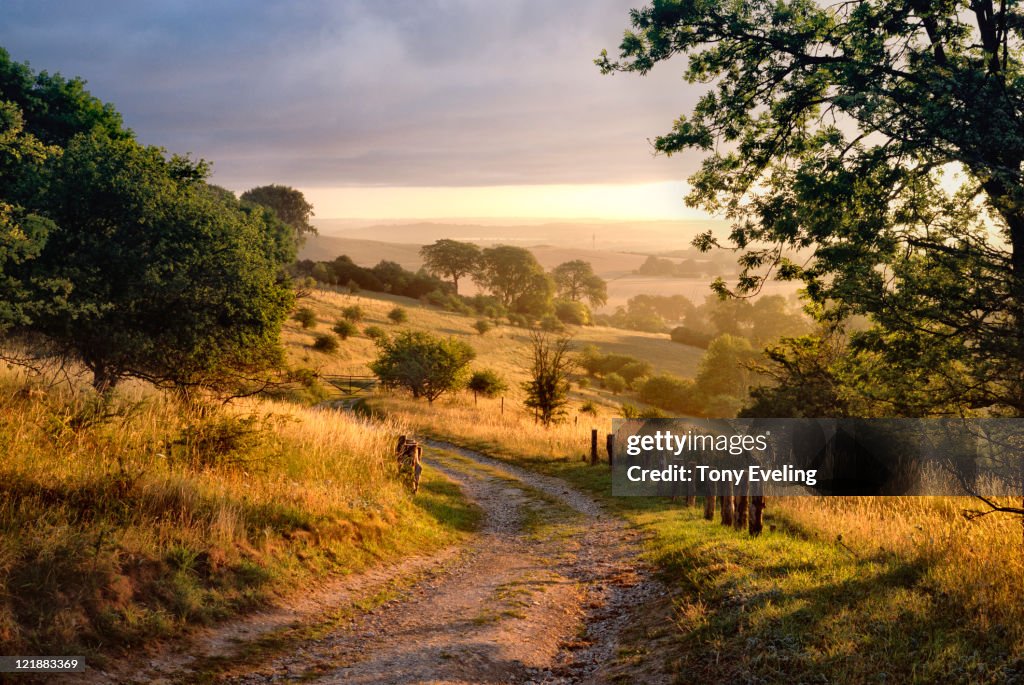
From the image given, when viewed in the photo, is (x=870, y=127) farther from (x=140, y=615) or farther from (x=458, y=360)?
(x=458, y=360)

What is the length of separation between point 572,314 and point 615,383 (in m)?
42.2

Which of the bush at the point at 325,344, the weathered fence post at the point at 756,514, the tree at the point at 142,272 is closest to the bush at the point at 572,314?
Result: the bush at the point at 325,344

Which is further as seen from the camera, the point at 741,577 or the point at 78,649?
the point at 741,577

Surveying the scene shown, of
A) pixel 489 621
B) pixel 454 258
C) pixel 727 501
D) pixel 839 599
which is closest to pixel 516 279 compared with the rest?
pixel 454 258

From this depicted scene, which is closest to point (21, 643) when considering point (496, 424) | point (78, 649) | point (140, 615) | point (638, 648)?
point (78, 649)

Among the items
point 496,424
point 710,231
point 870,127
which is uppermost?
point 870,127

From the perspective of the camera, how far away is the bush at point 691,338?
10756cm

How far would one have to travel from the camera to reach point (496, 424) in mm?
33844

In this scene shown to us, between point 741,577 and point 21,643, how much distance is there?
7.99 metres

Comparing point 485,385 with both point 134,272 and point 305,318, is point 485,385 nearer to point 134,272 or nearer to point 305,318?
point 305,318

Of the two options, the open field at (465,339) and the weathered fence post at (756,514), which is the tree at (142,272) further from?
the open field at (465,339)

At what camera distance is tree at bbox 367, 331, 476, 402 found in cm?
4459

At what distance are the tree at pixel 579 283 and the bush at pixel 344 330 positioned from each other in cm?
7728

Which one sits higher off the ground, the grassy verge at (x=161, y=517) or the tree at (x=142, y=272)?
the tree at (x=142, y=272)
